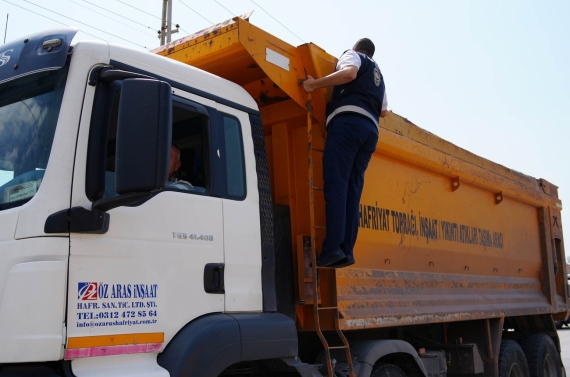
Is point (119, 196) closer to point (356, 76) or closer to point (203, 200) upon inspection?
point (203, 200)

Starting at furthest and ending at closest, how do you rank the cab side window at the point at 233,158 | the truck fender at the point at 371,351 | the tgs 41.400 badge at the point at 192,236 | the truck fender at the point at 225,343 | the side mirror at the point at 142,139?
1. the truck fender at the point at 371,351
2. the cab side window at the point at 233,158
3. the tgs 41.400 badge at the point at 192,236
4. the truck fender at the point at 225,343
5. the side mirror at the point at 142,139

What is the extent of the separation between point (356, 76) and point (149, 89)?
1.91 metres

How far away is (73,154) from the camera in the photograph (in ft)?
8.86


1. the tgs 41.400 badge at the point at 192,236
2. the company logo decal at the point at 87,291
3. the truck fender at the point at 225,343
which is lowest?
the truck fender at the point at 225,343

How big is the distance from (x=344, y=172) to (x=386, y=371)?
151 centimetres

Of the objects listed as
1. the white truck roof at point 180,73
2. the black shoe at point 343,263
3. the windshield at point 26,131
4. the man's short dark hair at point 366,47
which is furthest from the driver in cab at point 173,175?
the man's short dark hair at point 366,47

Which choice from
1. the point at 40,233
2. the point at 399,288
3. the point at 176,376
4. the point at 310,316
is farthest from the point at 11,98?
the point at 399,288

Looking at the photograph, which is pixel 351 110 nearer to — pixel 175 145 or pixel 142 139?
pixel 175 145

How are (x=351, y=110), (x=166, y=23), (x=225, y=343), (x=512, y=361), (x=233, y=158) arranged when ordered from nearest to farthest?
(x=225, y=343), (x=233, y=158), (x=351, y=110), (x=512, y=361), (x=166, y=23)

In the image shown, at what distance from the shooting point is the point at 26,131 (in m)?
2.81

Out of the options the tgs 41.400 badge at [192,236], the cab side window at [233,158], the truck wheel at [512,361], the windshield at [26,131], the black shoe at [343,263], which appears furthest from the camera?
the truck wheel at [512,361]

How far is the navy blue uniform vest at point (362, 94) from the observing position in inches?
161

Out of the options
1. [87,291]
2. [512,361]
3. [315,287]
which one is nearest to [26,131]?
[87,291]

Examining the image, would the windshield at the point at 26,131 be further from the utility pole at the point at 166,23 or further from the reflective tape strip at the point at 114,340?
the utility pole at the point at 166,23
